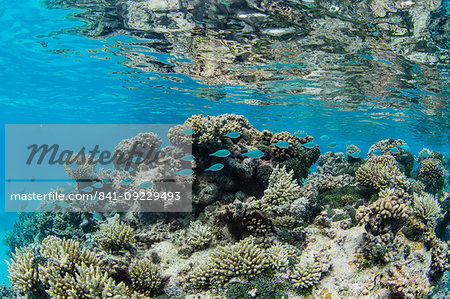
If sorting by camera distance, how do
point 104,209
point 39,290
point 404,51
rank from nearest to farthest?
point 39,290, point 104,209, point 404,51

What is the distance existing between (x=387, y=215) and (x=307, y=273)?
204 cm

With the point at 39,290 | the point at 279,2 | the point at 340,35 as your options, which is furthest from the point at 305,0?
the point at 39,290

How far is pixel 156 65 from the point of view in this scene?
15.9m

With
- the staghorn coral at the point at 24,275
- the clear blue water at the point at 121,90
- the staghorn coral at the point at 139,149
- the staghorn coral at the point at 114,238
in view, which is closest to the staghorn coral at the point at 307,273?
the staghorn coral at the point at 114,238

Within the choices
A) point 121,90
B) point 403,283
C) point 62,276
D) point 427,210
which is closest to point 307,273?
point 403,283

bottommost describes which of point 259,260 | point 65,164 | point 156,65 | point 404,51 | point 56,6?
point 65,164

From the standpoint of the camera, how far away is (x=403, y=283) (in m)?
4.01

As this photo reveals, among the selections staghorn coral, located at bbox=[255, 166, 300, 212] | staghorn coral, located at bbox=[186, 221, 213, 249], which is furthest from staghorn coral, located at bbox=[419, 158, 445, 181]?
staghorn coral, located at bbox=[186, 221, 213, 249]

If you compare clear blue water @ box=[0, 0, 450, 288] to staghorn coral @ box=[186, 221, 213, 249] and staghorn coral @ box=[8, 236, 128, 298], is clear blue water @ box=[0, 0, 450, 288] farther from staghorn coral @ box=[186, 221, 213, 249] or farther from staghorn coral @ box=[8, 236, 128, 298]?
staghorn coral @ box=[186, 221, 213, 249]

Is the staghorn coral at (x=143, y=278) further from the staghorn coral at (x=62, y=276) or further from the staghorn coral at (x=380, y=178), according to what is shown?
the staghorn coral at (x=380, y=178)

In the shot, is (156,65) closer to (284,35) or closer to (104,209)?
(284,35)

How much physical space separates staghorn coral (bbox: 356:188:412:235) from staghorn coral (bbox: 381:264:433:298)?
833mm

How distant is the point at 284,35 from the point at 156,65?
868 centimetres

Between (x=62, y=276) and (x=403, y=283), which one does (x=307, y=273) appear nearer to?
(x=403, y=283)
